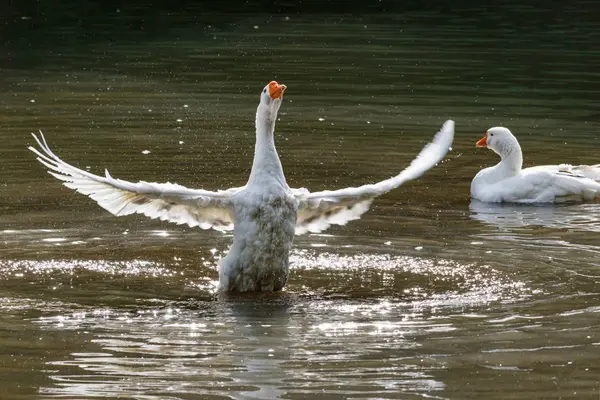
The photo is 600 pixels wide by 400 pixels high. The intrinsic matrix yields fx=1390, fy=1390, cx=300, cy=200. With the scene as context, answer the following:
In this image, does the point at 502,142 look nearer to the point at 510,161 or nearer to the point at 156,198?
the point at 510,161

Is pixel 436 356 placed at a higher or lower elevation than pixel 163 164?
lower

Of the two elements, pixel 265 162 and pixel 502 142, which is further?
pixel 502 142

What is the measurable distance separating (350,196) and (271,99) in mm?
991

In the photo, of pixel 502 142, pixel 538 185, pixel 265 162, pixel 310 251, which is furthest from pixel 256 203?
pixel 502 142

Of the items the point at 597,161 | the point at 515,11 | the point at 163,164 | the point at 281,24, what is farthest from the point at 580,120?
the point at 515,11

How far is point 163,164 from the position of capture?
17.2 metres

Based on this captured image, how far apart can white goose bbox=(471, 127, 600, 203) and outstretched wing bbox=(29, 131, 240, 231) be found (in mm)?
4965

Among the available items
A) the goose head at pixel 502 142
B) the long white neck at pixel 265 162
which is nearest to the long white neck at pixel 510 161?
the goose head at pixel 502 142

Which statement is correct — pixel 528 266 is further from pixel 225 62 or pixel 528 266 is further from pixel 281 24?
pixel 281 24

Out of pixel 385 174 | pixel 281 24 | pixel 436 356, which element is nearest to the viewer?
pixel 436 356

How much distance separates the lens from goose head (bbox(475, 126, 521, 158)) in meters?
15.9

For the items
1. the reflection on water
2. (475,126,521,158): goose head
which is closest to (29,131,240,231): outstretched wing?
the reflection on water

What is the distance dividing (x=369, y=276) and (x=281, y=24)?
83.6ft

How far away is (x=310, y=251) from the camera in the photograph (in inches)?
494
